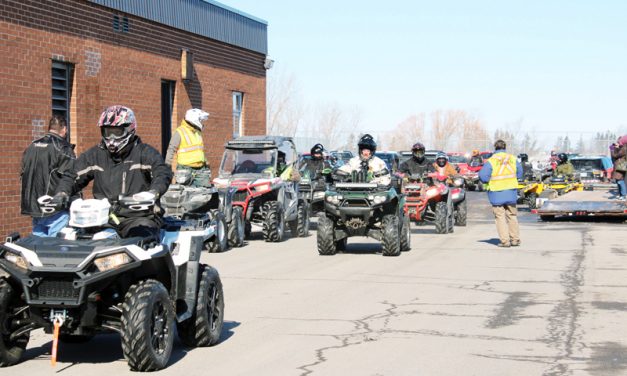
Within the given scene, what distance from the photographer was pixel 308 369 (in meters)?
8.16

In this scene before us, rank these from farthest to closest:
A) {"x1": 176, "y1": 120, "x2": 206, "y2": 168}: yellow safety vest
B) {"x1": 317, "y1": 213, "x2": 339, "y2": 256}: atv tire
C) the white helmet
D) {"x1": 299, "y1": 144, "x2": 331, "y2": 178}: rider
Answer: {"x1": 299, "y1": 144, "x2": 331, "y2": 178}: rider
{"x1": 176, "y1": 120, "x2": 206, "y2": 168}: yellow safety vest
the white helmet
{"x1": 317, "y1": 213, "x2": 339, "y2": 256}: atv tire

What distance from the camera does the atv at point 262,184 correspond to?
19.9 meters

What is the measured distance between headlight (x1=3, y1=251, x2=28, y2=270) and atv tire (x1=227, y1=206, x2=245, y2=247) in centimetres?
1129

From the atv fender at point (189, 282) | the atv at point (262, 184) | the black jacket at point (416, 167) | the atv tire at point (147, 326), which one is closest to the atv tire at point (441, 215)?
the black jacket at point (416, 167)

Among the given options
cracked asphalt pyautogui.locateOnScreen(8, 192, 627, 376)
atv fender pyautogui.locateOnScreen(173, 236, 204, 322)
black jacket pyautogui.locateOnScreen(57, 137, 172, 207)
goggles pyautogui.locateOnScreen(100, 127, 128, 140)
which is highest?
goggles pyautogui.locateOnScreen(100, 127, 128, 140)

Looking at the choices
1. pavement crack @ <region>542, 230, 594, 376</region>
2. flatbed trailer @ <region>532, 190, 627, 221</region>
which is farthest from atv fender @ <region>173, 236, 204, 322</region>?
flatbed trailer @ <region>532, 190, 627, 221</region>

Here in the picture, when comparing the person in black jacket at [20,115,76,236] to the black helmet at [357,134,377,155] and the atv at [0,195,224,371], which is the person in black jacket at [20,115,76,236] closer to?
the atv at [0,195,224,371]

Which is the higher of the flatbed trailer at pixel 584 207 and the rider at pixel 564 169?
the rider at pixel 564 169

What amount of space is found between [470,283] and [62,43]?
11.7 metres

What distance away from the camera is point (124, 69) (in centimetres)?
2467

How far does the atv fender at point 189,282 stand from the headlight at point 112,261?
98cm

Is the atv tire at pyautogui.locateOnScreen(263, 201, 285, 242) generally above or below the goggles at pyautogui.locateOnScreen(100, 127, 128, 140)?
below

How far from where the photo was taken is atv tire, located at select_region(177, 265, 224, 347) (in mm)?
8750

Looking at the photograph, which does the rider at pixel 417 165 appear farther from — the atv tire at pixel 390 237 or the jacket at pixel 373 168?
the atv tire at pixel 390 237
